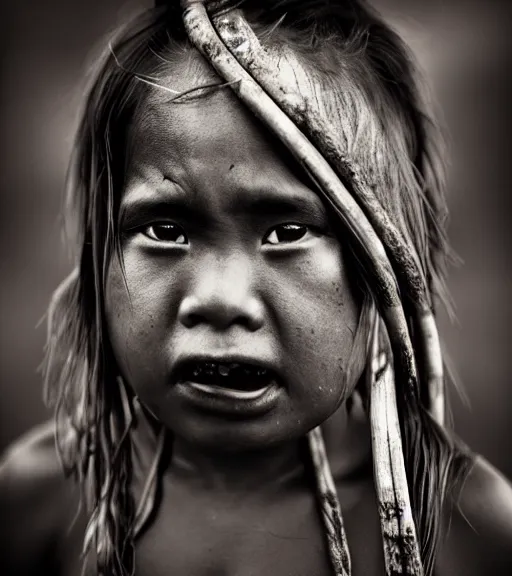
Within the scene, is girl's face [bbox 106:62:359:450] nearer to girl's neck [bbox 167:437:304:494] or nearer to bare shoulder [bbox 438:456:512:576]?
girl's neck [bbox 167:437:304:494]

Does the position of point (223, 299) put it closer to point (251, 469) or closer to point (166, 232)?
point (166, 232)

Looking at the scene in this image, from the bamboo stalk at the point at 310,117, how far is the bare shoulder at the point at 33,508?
51 centimetres

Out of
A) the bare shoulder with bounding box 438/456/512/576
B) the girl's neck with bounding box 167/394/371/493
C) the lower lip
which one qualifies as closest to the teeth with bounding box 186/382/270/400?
the lower lip

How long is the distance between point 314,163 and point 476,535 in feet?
1.54

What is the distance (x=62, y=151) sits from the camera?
41.5 inches

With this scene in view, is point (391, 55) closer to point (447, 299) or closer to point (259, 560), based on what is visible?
point (447, 299)

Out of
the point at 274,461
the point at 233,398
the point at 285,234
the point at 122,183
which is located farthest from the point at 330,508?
the point at 122,183

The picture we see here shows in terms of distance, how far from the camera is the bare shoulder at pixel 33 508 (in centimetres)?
101

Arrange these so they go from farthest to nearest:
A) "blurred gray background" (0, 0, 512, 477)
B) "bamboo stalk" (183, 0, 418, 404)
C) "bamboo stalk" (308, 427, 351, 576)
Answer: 1. "blurred gray background" (0, 0, 512, 477)
2. "bamboo stalk" (308, 427, 351, 576)
3. "bamboo stalk" (183, 0, 418, 404)

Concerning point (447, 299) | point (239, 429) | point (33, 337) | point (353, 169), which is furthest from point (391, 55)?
point (33, 337)

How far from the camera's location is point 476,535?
0.92 metres

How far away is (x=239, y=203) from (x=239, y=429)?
22cm

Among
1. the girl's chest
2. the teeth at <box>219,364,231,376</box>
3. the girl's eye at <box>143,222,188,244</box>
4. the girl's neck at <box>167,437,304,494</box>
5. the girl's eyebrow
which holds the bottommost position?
the girl's chest

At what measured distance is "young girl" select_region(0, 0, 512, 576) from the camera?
766mm
